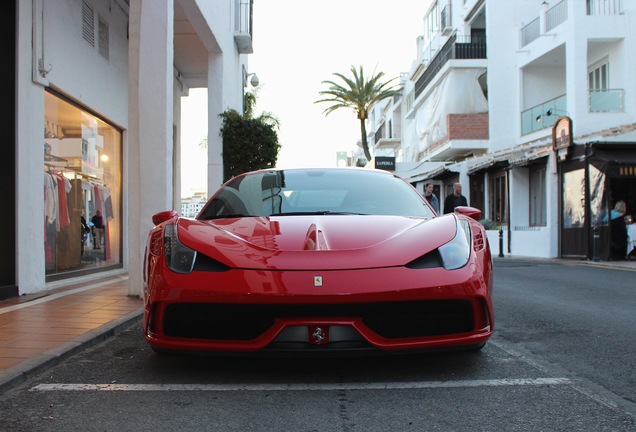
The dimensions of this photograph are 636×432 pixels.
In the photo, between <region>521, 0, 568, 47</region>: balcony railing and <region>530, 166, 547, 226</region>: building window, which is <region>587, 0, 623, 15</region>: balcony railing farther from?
<region>530, 166, 547, 226</region>: building window

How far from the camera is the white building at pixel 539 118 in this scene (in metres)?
15.2

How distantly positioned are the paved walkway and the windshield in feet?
4.44

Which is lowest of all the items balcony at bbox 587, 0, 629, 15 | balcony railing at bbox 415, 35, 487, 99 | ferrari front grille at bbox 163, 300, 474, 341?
ferrari front grille at bbox 163, 300, 474, 341

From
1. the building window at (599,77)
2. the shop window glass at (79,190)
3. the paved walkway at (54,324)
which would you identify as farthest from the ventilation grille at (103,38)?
the building window at (599,77)

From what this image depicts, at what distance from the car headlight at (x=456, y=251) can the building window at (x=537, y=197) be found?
16.7m

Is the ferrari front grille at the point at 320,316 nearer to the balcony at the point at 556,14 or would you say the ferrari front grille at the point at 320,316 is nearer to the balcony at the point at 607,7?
the balcony at the point at 556,14

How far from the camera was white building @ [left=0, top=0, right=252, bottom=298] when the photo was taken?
262 inches

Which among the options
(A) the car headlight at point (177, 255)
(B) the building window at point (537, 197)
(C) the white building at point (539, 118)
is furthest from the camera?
(B) the building window at point (537, 197)

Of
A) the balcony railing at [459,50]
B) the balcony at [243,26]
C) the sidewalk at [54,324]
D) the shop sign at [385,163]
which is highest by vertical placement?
the balcony railing at [459,50]

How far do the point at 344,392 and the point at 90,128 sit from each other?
8.42 meters

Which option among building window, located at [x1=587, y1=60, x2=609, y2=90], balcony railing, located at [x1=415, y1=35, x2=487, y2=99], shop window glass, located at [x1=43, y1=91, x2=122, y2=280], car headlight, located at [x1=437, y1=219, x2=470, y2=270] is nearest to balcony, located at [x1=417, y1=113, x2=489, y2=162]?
balcony railing, located at [x1=415, y1=35, x2=487, y2=99]

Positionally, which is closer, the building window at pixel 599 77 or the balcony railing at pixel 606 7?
the balcony railing at pixel 606 7

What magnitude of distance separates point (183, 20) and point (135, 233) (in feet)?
22.3

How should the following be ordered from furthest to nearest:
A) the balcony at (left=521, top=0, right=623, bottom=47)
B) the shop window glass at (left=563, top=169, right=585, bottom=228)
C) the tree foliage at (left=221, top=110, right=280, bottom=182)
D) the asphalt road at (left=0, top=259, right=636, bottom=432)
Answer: the balcony at (left=521, top=0, right=623, bottom=47) < the shop window glass at (left=563, top=169, right=585, bottom=228) < the tree foliage at (left=221, top=110, right=280, bottom=182) < the asphalt road at (left=0, top=259, right=636, bottom=432)
